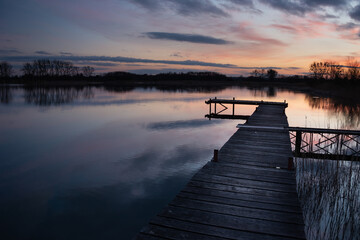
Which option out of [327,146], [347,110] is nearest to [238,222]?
[327,146]

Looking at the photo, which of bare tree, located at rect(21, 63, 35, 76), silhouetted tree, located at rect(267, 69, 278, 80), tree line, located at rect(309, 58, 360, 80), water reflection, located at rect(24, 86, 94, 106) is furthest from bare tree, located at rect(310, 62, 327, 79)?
bare tree, located at rect(21, 63, 35, 76)

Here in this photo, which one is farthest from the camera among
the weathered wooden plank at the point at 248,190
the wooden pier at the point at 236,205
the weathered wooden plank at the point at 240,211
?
the weathered wooden plank at the point at 248,190

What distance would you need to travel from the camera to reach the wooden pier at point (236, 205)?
3936mm

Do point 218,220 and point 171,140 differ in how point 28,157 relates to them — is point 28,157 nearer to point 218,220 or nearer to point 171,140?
point 171,140

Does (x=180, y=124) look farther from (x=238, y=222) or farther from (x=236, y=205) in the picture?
(x=238, y=222)

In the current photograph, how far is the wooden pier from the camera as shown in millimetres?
3936

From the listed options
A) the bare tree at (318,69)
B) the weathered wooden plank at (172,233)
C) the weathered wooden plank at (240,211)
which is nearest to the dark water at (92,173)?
the weathered wooden plank at (240,211)

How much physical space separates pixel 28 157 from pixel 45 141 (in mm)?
3161

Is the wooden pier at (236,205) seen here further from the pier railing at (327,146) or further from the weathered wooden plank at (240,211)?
the pier railing at (327,146)

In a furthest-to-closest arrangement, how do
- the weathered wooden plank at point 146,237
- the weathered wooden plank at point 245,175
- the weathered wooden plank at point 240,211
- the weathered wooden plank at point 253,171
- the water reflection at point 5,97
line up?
the water reflection at point 5,97 < the weathered wooden plank at point 253,171 < the weathered wooden plank at point 245,175 < the weathered wooden plank at point 240,211 < the weathered wooden plank at point 146,237

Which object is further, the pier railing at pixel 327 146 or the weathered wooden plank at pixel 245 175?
the pier railing at pixel 327 146

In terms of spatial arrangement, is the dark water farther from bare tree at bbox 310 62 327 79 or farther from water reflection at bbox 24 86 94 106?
bare tree at bbox 310 62 327 79

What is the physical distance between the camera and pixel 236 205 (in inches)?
190

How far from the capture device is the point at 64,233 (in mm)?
5930
